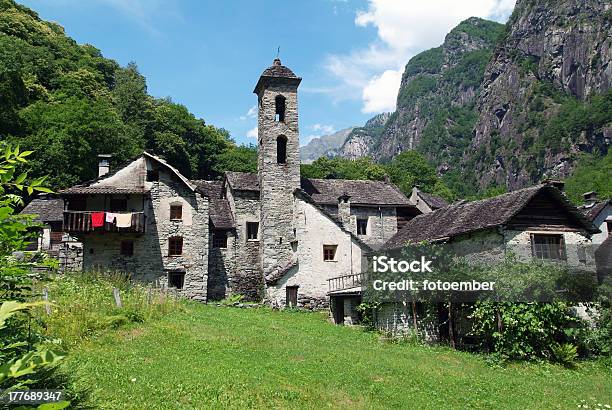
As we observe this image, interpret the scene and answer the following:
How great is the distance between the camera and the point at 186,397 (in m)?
11.5

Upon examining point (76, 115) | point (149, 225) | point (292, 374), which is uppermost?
point (76, 115)

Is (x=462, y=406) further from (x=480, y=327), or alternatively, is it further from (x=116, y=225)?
(x=116, y=225)

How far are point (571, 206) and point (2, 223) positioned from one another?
2532 centimetres

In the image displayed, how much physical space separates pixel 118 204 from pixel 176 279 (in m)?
6.59

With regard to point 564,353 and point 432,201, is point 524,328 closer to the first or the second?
Answer: point 564,353

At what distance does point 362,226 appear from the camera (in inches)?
1620

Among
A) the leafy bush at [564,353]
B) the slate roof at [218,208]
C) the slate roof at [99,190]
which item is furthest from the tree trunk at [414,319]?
the slate roof at [99,190]

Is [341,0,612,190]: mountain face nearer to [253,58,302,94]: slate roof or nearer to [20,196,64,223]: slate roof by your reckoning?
[253,58,302,94]: slate roof

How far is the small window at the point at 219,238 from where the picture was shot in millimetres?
37812

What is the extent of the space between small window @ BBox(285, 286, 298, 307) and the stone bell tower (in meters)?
3.81

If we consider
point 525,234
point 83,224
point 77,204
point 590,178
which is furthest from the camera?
point 590,178

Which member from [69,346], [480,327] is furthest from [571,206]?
[69,346]

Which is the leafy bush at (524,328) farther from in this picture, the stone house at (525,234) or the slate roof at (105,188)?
the slate roof at (105,188)

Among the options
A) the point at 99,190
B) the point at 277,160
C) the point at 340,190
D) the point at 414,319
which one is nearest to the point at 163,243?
the point at 99,190
